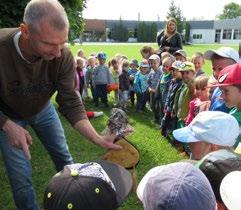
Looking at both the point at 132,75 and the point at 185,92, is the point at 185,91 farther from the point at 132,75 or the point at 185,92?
the point at 132,75

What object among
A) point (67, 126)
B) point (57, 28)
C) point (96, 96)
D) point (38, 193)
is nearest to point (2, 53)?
point (57, 28)

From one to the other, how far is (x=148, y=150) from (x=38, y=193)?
7.25 ft

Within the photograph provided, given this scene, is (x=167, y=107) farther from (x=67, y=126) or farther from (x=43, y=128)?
(x=43, y=128)

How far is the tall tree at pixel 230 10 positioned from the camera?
120 m

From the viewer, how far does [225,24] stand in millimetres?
81000

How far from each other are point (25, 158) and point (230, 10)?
412 ft

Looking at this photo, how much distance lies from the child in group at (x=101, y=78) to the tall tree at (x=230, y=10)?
117 metres

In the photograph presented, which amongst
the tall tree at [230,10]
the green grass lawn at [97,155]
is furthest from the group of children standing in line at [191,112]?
the tall tree at [230,10]

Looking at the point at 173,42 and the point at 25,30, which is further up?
the point at 25,30

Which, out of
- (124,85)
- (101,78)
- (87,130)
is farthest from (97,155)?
A: (101,78)

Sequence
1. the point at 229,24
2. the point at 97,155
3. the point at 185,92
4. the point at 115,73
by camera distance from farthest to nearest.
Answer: the point at 229,24 → the point at 115,73 → the point at 185,92 → the point at 97,155

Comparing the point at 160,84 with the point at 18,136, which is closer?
the point at 18,136

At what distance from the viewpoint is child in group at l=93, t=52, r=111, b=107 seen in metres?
10.2

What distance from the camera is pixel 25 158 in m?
3.32
